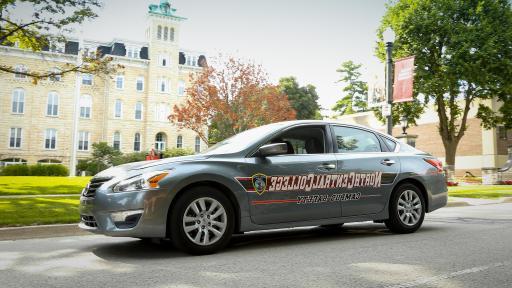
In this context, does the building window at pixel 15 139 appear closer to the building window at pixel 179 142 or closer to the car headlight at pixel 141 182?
the building window at pixel 179 142

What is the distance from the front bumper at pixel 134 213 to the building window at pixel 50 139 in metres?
47.0

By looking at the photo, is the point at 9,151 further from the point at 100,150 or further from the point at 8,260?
the point at 8,260

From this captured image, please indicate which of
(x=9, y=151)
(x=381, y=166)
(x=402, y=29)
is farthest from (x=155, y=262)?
(x=9, y=151)

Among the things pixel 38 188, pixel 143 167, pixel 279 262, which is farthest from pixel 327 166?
pixel 38 188

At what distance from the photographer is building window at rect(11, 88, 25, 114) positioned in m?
47.3

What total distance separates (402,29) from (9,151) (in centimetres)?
3808

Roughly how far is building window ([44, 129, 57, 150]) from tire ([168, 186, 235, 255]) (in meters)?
Result: 47.2

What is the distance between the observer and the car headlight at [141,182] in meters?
5.34

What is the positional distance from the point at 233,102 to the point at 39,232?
24.8m

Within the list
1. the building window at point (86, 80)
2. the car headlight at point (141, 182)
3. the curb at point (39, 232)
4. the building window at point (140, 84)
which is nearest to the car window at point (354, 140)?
the car headlight at point (141, 182)

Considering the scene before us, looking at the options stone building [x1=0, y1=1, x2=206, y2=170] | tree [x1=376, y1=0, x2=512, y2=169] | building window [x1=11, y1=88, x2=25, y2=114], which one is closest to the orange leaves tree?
tree [x1=376, y1=0, x2=512, y2=169]

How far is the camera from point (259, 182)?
19.5 feet

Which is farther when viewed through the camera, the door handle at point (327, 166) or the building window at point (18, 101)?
A: the building window at point (18, 101)

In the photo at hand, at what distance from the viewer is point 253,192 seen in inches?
231
